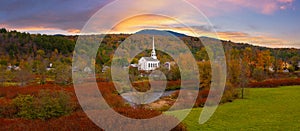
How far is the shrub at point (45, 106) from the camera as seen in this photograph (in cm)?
1394

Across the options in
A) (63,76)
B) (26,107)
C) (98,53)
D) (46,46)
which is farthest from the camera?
(46,46)

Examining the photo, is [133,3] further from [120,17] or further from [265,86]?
[265,86]

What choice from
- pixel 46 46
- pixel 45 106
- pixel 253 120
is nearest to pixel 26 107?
pixel 45 106

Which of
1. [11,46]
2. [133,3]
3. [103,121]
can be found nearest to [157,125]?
[103,121]

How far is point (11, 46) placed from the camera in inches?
3216

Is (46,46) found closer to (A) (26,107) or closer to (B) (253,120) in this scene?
(A) (26,107)

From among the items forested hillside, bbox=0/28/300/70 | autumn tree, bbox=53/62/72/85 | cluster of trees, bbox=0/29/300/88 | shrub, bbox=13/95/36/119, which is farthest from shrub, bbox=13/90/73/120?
forested hillside, bbox=0/28/300/70

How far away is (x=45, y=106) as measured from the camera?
550 inches

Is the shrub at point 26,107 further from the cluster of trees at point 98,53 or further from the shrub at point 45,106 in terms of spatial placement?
the cluster of trees at point 98,53

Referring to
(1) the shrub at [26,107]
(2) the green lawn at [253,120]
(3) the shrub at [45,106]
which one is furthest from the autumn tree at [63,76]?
(2) the green lawn at [253,120]

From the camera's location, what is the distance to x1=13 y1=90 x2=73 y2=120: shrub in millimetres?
13938

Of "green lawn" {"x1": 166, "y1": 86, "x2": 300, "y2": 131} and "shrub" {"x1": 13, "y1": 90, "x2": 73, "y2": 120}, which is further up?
"shrub" {"x1": 13, "y1": 90, "x2": 73, "y2": 120}

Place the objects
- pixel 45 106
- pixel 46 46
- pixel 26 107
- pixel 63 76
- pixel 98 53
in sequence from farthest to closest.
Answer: pixel 46 46
pixel 98 53
pixel 63 76
pixel 26 107
pixel 45 106

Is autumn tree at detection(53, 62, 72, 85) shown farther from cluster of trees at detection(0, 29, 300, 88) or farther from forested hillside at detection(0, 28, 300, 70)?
forested hillside at detection(0, 28, 300, 70)
